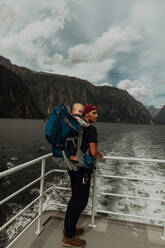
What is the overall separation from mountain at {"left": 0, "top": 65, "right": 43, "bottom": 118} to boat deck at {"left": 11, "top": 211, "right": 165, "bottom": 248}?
150m

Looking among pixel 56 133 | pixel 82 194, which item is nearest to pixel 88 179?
pixel 82 194

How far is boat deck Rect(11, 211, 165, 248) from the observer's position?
288 cm

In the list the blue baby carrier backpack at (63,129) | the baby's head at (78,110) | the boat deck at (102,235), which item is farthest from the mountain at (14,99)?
the blue baby carrier backpack at (63,129)

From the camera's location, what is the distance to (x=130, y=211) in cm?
912

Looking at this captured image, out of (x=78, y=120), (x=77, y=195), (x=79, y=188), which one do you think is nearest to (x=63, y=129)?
(x=78, y=120)

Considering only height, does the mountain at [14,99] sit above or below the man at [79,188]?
above

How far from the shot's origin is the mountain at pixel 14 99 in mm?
142875

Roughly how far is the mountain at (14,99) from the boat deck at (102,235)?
15049cm

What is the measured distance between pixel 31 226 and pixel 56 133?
2.17 m

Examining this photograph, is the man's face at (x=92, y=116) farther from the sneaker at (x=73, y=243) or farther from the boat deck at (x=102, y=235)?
the boat deck at (x=102, y=235)

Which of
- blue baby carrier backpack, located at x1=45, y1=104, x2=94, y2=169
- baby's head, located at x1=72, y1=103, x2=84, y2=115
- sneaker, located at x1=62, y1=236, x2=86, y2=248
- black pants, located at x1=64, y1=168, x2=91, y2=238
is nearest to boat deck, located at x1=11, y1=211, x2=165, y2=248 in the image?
sneaker, located at x1=62, y1=236, x2=86, y2=248

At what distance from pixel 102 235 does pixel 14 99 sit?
161321mm

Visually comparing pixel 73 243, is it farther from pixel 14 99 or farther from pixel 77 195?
pixel 14 99

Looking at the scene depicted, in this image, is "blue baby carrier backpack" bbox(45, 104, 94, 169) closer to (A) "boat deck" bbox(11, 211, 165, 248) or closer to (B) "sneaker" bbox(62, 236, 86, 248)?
(B) "sneaker" bbox(62, 236, 86, 248)
